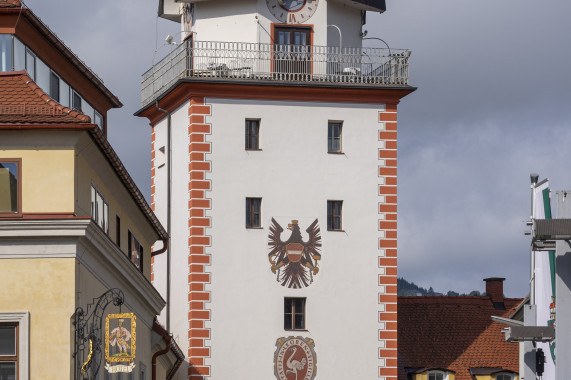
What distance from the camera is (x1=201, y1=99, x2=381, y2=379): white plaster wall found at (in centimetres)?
5966

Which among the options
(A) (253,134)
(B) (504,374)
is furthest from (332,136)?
(B) (504,374)

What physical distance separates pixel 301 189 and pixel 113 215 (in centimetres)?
2222

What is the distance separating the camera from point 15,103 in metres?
32.4

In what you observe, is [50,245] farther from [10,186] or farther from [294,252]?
[294,252]

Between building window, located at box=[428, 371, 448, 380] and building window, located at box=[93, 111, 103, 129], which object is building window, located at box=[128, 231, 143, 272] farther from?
building window, located at box=[428, 371, 448, 380]

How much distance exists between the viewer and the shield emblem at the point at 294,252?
60.1 m

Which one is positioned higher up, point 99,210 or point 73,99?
point 73,99

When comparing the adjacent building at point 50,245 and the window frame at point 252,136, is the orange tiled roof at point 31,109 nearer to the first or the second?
the adjacent building at point 50,245

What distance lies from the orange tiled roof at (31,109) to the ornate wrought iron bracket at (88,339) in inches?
126

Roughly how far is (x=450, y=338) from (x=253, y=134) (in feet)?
53.3

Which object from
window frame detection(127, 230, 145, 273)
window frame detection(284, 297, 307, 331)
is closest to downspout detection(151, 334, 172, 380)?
window frame detection(127, 230, 145, 273)

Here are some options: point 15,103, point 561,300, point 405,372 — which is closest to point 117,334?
point 15,103

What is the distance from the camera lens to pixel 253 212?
60344 millimetres

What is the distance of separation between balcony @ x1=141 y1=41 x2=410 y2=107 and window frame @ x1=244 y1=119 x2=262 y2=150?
57.4 inches
